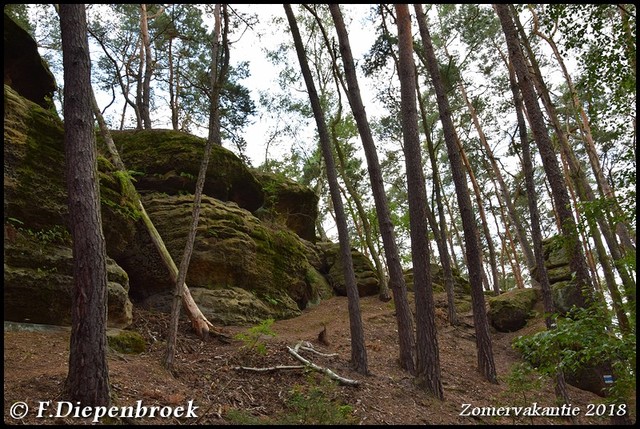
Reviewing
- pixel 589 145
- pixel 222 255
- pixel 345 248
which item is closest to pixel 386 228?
pixel 345 248

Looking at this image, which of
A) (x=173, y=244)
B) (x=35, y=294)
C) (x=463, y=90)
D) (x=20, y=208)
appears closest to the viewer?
(x=35, y=294)

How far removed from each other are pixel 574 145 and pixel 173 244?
23.0 meters

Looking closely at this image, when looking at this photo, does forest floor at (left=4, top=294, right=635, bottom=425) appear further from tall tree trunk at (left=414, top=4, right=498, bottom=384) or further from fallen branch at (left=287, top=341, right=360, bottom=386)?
tall tree trunk at (left=414, top=4, right=498, bottom=384)

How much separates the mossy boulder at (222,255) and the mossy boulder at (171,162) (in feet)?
1.98

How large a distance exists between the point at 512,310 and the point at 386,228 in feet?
26.2

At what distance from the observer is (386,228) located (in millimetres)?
8562

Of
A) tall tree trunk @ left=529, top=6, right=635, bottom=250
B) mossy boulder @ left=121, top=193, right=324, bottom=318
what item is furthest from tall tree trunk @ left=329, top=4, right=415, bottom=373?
tall tree trunk @ left=529, top=6, right=635, bottom=250

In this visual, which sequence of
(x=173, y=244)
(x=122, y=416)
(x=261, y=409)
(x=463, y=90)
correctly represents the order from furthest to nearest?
1. (x=463, y=90)
2. (x=173, y=244)
3. (x=261, y=409)
4. (x=122, y=416)

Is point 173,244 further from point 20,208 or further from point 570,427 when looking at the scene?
point 570,427

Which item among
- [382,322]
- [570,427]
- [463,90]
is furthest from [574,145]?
[570,427]

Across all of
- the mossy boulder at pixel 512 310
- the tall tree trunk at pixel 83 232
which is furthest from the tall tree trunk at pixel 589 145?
the tall tree trunk at pixel 83 232

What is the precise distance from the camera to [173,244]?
10289 millimetres

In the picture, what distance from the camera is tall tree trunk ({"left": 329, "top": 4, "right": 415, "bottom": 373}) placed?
838 centimetres

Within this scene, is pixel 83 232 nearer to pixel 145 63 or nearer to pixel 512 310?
pixel 512 310
